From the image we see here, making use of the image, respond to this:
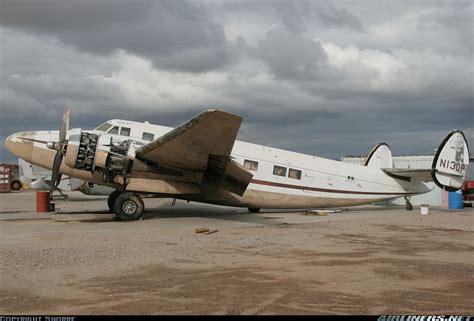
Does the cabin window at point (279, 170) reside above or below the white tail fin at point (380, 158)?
below

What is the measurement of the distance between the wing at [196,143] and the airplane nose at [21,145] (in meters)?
4.29

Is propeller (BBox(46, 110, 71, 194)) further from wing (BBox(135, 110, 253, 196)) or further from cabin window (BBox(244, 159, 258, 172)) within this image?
cabin window (BBox(244, 159, 258, 172))

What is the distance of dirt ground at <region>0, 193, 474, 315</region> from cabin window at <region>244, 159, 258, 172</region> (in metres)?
4.16

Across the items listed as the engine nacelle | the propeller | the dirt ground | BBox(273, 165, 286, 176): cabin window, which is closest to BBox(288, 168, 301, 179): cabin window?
BBox(273, 165, 286, 176): cabin window

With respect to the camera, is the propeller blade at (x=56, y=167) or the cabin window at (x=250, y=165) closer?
the propeller blade at (x=56, y=167)

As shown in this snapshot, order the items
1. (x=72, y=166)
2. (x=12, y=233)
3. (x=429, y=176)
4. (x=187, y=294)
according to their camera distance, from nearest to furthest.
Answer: (x=187, y=294) → (x=12, y=233) → (x=72, y=166) → (x=429, y=176)

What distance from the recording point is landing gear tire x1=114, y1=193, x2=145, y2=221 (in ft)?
52.6

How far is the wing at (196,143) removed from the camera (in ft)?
44.7

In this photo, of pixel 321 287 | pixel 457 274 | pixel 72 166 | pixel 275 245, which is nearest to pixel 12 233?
pixel 72 166

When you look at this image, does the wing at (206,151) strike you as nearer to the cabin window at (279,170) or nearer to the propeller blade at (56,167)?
the cabin window at (279,170)

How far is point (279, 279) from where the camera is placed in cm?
726

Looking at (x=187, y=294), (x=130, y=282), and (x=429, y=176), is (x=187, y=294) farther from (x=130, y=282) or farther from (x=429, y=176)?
(x=429, y=176)

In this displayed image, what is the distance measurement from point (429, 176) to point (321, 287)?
16.6 metres

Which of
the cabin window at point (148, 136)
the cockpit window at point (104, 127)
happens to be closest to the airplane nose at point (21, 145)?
the cockpit window at point (104, 127)
